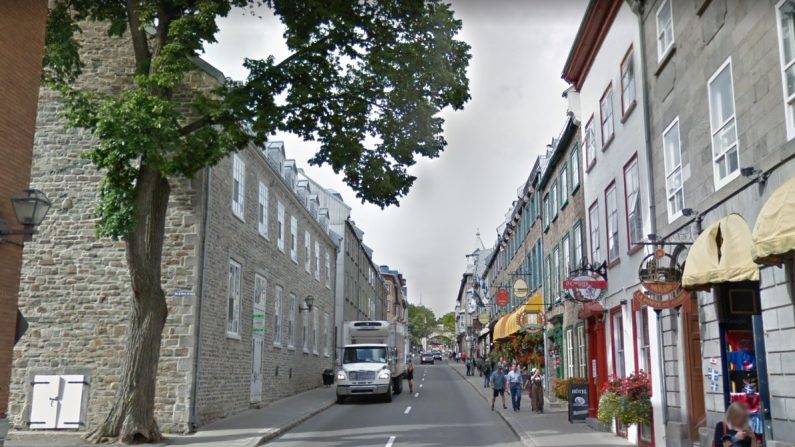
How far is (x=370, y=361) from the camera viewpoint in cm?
2842

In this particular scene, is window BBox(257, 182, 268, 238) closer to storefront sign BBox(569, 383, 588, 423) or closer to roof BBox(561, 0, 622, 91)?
roof BBox(561, 0, 622, 91)

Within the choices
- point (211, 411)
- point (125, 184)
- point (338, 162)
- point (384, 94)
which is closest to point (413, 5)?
point (384, 94)

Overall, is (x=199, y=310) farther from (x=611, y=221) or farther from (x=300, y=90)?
(x=611, y=221)

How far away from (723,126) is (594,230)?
8600 millimetres

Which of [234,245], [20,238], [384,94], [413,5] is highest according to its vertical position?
[413,5]

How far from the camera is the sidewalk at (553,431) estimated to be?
1521cm

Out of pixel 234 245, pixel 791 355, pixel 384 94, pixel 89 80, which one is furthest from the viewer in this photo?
pixel 234 245

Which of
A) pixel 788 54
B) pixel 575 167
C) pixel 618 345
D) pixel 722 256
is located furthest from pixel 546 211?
pixel 788 54

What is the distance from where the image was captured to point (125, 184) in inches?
592

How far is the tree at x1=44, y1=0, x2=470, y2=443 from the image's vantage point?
14.3 metres

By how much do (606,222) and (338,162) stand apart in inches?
260

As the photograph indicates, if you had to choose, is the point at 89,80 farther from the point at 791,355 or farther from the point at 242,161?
the point at 791,355

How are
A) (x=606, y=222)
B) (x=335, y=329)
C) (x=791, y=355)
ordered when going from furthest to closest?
(x=335, y=329) < (x=606, y=222) < (x=791, y=355)

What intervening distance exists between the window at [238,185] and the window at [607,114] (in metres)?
10.1
